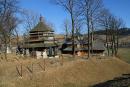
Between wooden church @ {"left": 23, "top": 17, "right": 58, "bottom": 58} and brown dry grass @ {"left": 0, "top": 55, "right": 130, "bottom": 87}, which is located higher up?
wooden church @ {"left": 23, "top": 17, "right": 58, "bottom": 58}

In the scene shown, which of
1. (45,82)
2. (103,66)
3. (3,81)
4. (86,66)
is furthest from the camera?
(103,66)

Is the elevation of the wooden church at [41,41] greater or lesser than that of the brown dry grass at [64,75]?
greater

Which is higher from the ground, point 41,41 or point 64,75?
point 41,41

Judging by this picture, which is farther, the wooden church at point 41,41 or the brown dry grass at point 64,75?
the wooden church at point 41,41

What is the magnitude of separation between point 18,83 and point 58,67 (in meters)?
9.15

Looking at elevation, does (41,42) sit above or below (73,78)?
above

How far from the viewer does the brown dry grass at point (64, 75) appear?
102 feet

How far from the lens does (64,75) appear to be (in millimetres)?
35875

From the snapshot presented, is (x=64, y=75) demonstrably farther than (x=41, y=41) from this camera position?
No

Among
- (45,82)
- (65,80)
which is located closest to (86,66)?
(65,80)

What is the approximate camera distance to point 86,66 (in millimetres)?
42281

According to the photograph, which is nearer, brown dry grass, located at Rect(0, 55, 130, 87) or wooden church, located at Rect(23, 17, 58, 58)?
brown dry grass, located at Rect(0, 55, 130, 87)

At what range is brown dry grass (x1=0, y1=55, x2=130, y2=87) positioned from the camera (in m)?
31.1

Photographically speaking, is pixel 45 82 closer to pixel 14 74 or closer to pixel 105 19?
pixel 14 74
